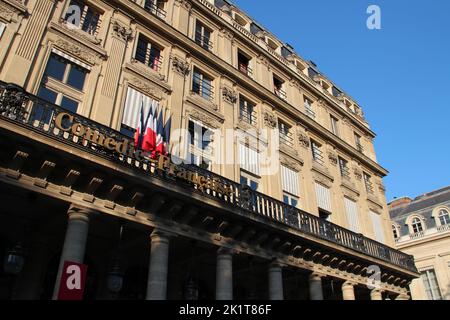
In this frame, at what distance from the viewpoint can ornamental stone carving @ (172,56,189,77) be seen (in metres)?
15.6

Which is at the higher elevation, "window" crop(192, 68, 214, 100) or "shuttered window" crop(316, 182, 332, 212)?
"window" crop(192, 68, 214, 100)

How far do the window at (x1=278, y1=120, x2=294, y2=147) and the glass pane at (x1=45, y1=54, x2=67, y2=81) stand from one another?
10447 millimetres

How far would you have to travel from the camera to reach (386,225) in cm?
2392

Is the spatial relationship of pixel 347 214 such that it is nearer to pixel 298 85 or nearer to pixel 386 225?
pixel 386 225

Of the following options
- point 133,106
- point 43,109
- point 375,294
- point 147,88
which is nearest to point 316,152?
point 375,294

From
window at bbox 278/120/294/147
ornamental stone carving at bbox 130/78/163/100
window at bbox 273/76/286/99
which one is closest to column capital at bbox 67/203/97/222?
ornamental stone carving at bbox 130/78/163/100

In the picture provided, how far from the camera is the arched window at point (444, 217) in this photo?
103 ft

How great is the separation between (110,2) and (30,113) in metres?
6.99

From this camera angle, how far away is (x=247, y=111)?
1833 centimetres

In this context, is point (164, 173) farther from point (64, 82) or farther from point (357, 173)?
point (357, 173)

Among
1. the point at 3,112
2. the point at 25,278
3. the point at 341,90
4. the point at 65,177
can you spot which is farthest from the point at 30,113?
the point at 341,90

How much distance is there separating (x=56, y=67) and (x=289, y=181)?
35.4ft

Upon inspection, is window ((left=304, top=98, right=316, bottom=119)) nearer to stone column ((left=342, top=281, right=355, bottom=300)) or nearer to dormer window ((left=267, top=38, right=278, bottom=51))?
dormer window ((left=267, top=38, right=278, bottom=51))

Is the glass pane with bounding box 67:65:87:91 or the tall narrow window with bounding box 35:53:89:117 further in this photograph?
the glass pane with bounding box 67:65:87:91
